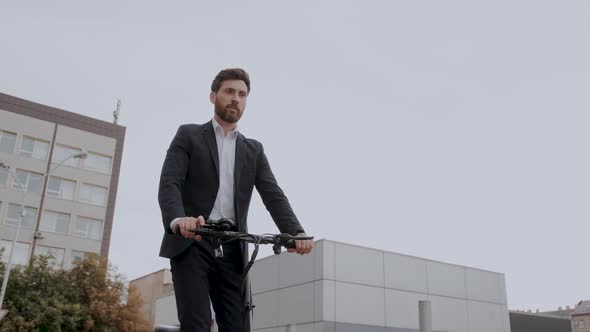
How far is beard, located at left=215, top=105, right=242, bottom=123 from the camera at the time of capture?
4.09m

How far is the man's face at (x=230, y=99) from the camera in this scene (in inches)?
160

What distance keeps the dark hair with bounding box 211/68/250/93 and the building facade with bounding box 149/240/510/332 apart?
25704 mm

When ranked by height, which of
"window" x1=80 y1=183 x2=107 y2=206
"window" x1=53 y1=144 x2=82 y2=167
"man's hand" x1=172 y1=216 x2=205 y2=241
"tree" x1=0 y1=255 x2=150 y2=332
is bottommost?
"man's hand" x1=172 y1=216 x2=205 y2=241

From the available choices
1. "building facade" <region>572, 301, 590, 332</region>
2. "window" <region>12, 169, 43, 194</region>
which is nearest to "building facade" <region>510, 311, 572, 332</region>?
"window" <region>12, 169, 43, 194</region>

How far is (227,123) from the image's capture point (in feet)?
13.6

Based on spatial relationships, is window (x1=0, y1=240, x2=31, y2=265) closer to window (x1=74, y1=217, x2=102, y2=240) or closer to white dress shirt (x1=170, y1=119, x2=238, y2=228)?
window (x1=74, y1=217, x2=102, y2=240)

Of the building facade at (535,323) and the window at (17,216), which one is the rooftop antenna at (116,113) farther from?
the building facade at (535,323)

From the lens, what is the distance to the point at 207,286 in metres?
3.61

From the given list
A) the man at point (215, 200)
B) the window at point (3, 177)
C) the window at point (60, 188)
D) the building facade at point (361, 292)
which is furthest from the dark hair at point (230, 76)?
the window at point (60, 188)

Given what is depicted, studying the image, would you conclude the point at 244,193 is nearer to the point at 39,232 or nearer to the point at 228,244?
the point at 228,244

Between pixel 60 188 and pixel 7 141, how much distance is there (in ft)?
17.3

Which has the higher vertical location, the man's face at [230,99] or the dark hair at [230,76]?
the dark hair at [230,76]

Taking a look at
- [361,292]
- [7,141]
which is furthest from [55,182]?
[361,292]

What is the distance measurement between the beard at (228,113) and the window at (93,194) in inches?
1886
